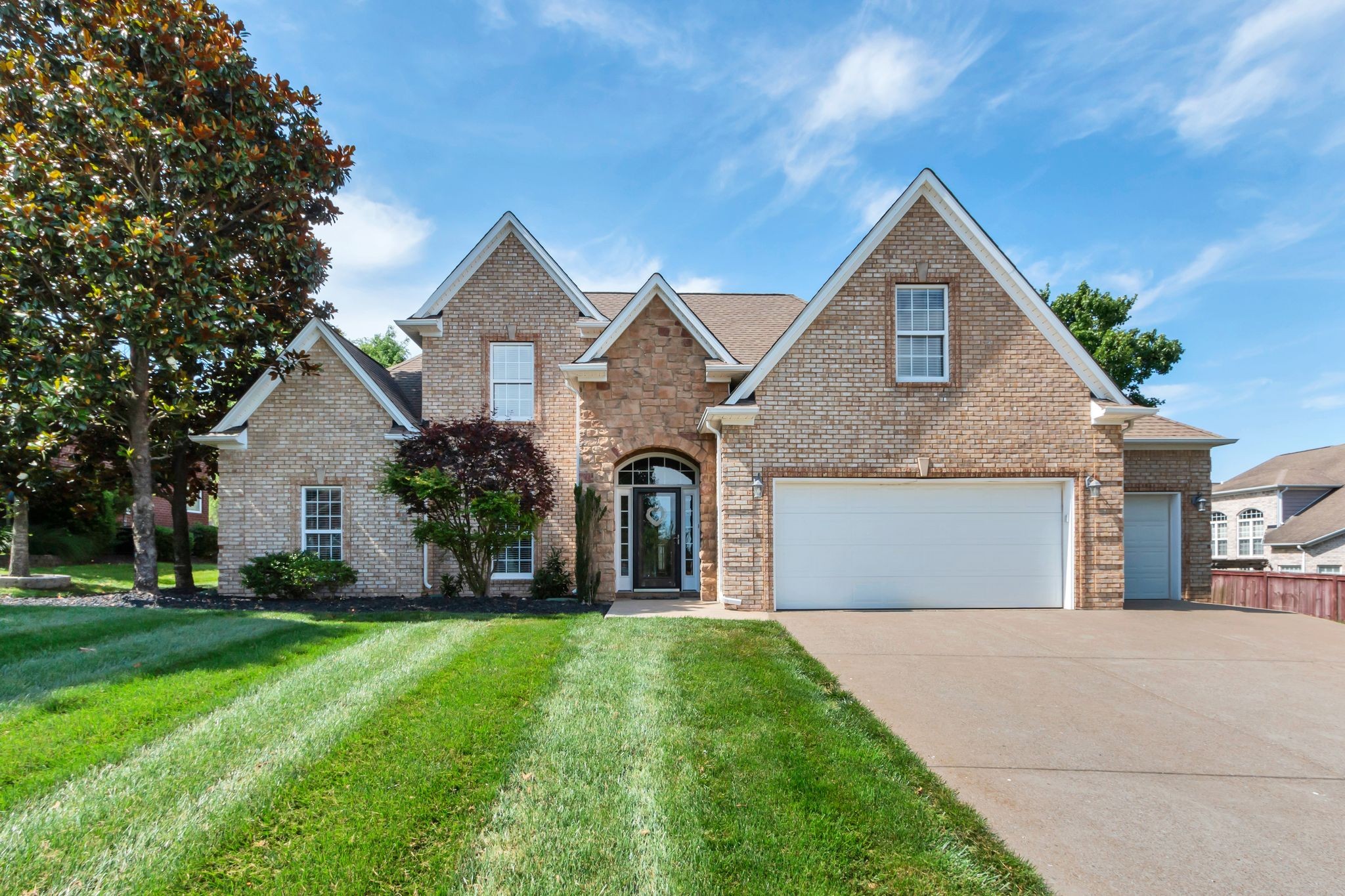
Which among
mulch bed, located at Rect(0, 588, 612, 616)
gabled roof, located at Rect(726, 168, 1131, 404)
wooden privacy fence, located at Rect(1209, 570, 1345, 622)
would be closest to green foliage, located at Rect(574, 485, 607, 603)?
mulch bed, located at Rect(0, 588, 612, 616)

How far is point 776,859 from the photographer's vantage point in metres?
3.52

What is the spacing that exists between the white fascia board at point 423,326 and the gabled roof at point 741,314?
376 centimetres

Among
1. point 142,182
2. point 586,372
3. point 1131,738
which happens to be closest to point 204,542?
point 142,182

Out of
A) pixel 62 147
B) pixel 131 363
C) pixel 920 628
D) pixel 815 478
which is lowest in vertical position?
pixel 920 628

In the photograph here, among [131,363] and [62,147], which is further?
[131,363]

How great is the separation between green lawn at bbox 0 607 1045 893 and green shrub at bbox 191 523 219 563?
1985cm

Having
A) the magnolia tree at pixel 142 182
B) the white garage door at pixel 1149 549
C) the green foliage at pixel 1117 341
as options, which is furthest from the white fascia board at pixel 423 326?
the green foliage at pixel 1117 341

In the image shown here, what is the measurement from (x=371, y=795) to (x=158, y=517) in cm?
3143

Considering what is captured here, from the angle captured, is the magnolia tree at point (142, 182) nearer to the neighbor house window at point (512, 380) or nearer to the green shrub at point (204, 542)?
the neighbor house window at point (512, 380)

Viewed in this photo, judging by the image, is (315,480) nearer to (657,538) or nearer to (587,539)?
(587,539)

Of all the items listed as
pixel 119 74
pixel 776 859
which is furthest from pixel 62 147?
pixel 776 859

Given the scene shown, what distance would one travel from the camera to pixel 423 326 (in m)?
14.5

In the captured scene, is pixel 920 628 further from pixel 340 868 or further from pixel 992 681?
pixel 340 868

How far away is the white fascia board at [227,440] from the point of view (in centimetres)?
1358
